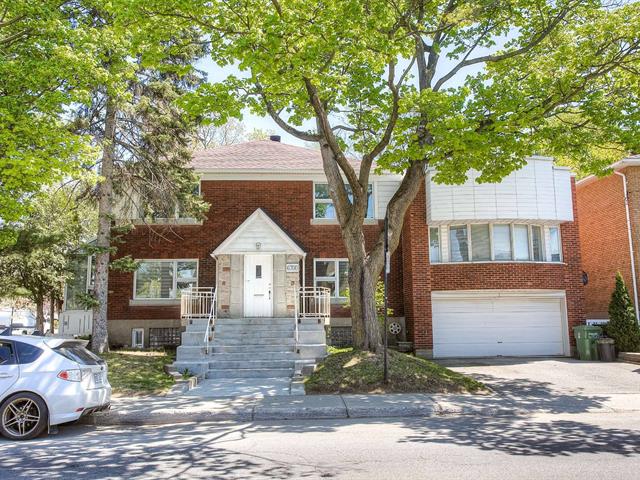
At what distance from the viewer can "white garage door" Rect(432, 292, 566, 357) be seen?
1798 cm

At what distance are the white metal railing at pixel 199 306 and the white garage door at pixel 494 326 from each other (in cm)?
755

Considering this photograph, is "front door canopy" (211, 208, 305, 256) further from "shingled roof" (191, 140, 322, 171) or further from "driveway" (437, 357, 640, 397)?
"driveway" (437, 357, 640, 397)

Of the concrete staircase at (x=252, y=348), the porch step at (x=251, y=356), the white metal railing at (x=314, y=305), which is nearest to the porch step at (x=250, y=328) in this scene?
the concrete staircase at (x=252, y=348)

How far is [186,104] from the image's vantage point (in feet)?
37.9

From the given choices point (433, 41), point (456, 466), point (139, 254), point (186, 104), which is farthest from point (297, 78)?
point (139, 254)

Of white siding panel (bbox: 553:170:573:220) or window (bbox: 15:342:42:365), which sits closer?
window (bbox: 15:342:42:365)

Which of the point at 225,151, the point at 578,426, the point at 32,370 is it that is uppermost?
the point at 225,151

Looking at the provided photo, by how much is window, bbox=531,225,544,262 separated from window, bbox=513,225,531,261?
225 mm

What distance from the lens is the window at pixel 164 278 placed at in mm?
19047

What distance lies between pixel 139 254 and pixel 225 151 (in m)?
5.60

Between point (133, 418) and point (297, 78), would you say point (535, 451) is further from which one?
point (297, 78)

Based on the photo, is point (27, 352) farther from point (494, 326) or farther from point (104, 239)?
point (494, 326)

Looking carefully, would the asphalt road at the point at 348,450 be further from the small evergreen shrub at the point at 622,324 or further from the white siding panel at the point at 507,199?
the white siding panel at the point at 507,199

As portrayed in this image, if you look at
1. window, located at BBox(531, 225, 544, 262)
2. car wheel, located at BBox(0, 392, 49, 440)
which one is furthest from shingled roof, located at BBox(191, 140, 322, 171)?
car wheel, located at BBox(0, 392, 49, 440)
